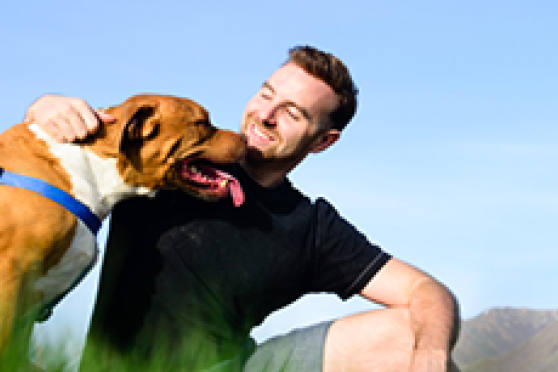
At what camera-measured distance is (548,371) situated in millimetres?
4230

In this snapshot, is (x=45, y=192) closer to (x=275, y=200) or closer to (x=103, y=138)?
(x=103, y=138)

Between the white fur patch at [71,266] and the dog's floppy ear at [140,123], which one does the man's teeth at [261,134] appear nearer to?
the dog's floppy ear at [140,123]

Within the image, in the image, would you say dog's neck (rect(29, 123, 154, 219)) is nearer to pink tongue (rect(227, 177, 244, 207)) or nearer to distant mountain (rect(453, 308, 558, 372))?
pink tongue (rect(227, 177, 244, 207))

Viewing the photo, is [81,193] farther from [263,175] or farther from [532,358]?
[532,358]

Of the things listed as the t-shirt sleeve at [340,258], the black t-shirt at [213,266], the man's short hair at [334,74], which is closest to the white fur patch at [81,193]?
the black t-shirt at [213,266]

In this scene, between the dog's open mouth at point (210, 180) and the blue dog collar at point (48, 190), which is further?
the dog's open mouth at point (210, 180)

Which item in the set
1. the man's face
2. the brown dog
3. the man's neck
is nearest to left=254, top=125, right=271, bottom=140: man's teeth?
the man's face

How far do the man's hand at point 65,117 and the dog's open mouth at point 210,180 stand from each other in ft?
1.71

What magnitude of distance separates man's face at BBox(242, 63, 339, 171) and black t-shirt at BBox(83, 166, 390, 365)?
0.21m

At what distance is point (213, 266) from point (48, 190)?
106 centimetres

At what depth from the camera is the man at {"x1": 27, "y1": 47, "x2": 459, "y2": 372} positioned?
348cm

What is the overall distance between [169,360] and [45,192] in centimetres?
94

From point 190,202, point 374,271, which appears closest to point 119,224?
point 190,202

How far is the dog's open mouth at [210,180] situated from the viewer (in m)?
3.52
